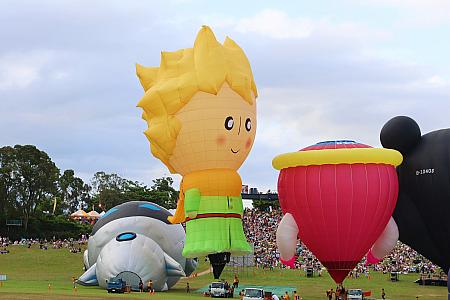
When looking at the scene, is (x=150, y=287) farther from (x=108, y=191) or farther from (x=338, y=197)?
(x=108, y=191)

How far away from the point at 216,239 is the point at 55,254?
81.7ft

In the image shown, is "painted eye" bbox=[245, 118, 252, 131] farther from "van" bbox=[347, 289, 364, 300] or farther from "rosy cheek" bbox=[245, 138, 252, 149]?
"van" bbox=[347, 289, 364, 300]

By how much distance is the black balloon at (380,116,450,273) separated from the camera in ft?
68.7

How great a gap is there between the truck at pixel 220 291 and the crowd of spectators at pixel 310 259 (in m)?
11.9

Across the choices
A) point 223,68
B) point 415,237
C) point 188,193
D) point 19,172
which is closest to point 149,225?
point 188,193

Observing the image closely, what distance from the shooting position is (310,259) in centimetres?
4025

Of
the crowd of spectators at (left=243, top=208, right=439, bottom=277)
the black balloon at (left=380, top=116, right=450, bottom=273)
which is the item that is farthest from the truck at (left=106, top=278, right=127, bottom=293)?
the crowd of spectators at (left=243, top=208, right=439, bottom=277)

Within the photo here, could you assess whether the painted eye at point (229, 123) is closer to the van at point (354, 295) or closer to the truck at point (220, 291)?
the truck at point (220, 291)

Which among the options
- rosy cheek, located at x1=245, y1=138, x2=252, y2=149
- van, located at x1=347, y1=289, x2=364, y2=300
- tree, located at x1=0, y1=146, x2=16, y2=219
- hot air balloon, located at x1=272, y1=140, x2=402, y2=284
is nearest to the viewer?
hot air balloon, located at x1=272, y1=140, x2=402, y2=284

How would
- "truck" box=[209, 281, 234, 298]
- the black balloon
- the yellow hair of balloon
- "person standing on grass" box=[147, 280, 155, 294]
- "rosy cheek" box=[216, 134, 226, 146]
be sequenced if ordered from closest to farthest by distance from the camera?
"rosy cheek" box=[216, 134, 226, 146] → the yellow hair of balloon → the black balloon → "truck" box=[209, 281, 234, 298] → "person standing on grass" box=[147, 280, 155, 294]

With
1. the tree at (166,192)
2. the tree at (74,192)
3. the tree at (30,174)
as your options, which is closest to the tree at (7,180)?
the tree at (30,174)

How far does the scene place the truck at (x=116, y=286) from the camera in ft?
74.6

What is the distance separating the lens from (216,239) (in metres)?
19.9

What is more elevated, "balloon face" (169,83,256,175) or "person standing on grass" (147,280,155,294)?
"balloon face" (169,83,256,175)
